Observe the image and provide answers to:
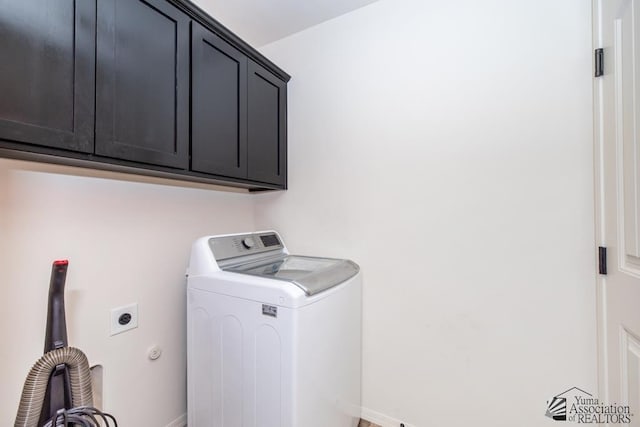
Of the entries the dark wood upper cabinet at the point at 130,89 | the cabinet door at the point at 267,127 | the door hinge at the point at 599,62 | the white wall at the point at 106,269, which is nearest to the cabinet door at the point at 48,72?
the dark wood upper cabinet at the point at 130,89

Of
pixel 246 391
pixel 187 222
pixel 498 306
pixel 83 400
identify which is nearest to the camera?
pixel 83 400

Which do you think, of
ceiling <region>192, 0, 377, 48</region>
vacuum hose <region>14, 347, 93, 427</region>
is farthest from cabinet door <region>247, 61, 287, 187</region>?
vacuum hose <region>14, 347, 93, 427</region>

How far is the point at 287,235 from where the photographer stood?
1.91m

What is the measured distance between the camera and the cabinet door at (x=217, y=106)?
1267 mm

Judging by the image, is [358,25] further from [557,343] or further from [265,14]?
[557,343]

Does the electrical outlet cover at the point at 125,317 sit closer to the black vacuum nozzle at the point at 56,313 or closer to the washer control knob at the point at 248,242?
the black vacuum nozzle at the point at 56,313

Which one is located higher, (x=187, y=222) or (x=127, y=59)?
(x=127, y=59)

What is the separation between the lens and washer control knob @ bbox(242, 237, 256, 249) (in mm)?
1582

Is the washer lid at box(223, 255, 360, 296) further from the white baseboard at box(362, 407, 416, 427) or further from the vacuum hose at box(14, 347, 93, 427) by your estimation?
the white baseboard at box(362, 407, 416, 427)

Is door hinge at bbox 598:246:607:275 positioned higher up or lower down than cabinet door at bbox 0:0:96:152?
lower down

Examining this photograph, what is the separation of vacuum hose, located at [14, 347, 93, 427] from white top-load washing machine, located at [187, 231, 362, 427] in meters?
0.46

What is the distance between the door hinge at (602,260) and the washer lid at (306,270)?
103 cm

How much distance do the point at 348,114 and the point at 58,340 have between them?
170 cm

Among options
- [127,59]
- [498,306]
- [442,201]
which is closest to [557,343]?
[498,306]
